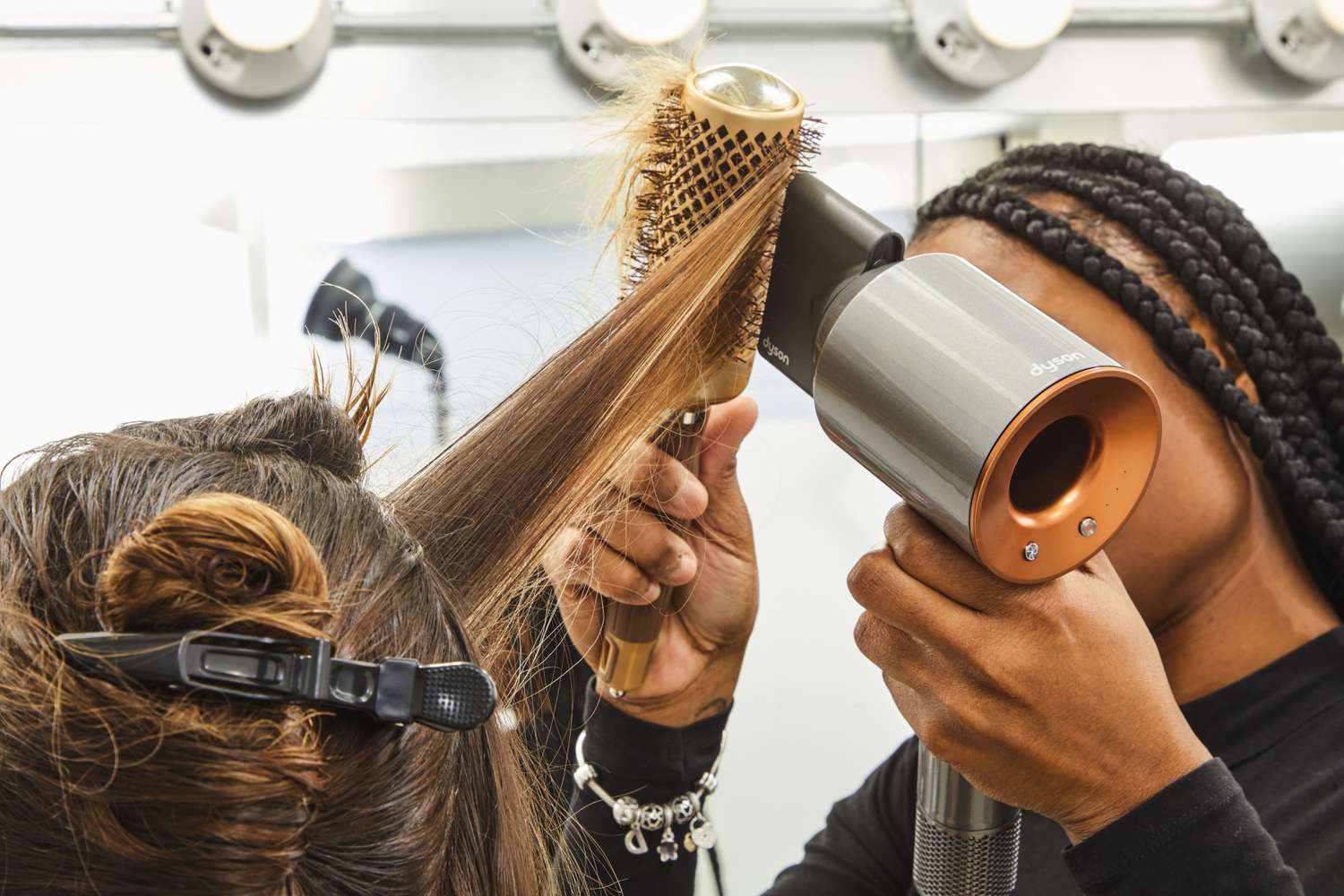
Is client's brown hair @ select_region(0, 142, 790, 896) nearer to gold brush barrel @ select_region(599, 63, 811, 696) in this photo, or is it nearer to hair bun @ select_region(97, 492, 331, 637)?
hair bun @ select_region(97, 492, 331, 637)

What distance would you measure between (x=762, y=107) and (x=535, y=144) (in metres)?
0.99

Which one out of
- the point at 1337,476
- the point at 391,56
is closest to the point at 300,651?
Answer: the point at 1337,476

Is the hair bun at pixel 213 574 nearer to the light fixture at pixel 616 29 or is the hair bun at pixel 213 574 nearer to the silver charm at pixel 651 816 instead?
the silver charm at pixel 651 816

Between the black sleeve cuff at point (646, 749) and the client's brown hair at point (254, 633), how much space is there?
0.35 meters

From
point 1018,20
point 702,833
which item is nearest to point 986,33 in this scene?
point 1018,20

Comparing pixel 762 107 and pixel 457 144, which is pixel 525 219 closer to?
pixel 457 144

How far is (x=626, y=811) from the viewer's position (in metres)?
0.98

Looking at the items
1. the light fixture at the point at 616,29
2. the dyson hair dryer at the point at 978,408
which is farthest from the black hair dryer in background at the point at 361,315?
the dyson hair dryer at the point at 978,408

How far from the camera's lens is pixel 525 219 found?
1.61 meters

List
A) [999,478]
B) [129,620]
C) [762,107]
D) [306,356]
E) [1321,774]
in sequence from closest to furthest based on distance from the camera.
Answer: [129,620] → [999,478] → [762,107] → [1321,774] → [306,356]

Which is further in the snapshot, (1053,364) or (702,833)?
(702,833)

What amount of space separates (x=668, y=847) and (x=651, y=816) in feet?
0.09

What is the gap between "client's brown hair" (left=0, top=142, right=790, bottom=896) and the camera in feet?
1.47

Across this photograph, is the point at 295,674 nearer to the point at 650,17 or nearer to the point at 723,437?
the point at 723,437
